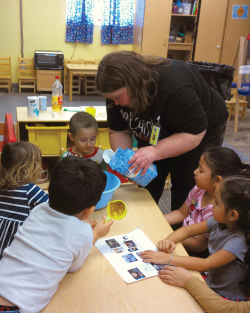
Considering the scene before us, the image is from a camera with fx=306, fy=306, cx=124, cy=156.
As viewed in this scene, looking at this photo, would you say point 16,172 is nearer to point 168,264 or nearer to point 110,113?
point 110,113

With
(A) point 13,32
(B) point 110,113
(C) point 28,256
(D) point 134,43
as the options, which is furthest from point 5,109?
(C) point 28,256

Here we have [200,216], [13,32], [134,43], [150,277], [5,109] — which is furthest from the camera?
[134,43]

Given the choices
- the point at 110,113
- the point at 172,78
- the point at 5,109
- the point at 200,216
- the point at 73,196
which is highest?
the point at 172,78

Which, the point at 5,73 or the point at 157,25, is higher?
the point at 157,25

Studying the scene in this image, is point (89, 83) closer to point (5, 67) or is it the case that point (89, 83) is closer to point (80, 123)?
point (5, 67)

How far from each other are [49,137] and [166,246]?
186 centimetres

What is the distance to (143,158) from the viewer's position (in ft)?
4.52

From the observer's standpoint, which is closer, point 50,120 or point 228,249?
point 228,249

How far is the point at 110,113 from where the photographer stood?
5.66ft

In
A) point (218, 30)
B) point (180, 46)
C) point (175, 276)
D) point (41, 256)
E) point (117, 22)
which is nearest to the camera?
point (41, 256)

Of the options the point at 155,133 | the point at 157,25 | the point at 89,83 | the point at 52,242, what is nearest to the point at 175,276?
the point at 52,242

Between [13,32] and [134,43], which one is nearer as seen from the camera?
[13,32]

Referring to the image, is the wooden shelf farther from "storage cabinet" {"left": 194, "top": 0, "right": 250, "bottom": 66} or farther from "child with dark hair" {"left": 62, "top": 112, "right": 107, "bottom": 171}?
"child with dark hair" {"left": 62, "top": 112, "right": 107, "bottom": 171}

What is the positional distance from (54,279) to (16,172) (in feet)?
2.08
